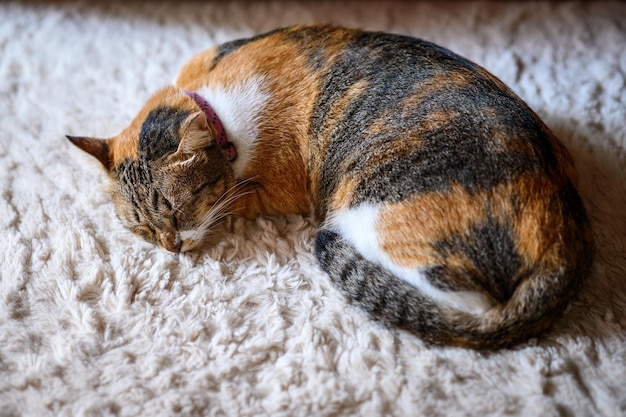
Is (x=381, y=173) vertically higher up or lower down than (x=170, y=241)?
higher up

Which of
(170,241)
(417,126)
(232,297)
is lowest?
(232,297)

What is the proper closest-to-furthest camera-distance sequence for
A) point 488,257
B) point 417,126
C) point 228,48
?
point 488,257 < point 417,126 < point 228,48

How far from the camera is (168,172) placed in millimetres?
1283

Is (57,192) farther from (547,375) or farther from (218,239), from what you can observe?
(547,375)

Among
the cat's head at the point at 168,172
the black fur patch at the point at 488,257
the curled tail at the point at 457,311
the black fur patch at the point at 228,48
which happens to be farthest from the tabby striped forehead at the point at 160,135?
the black fur patch at the point at 488,257

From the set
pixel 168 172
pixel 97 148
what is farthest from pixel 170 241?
pixel 97 148

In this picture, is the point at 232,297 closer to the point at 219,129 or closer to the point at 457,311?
the point at 219,129

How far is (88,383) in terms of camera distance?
3.85ft

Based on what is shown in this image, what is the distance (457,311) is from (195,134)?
0.68 meters

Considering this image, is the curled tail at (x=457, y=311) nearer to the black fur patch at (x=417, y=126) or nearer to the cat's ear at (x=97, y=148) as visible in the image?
the black fur patch at (x=417, y=126)

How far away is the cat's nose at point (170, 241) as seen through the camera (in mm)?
1360

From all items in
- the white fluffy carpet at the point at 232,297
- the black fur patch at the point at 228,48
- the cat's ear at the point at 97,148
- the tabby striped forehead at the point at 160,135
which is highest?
the black fur patch at the point at 228,48

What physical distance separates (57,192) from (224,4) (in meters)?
0.98

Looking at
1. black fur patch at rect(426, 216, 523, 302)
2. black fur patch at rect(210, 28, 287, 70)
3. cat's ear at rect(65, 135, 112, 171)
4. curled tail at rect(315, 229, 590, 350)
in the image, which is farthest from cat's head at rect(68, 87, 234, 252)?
black fur patch at rect(426, 216, 523, 302)
